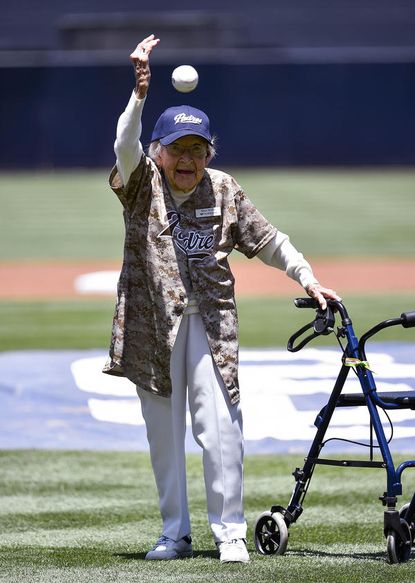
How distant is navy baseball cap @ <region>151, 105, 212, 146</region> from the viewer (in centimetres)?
518

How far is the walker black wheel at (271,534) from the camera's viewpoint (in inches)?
206

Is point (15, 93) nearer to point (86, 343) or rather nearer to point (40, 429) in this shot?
point (86, 343)

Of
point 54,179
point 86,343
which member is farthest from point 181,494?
point 54,179

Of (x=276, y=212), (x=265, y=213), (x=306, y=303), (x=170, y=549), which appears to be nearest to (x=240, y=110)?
(x=276, y=212)

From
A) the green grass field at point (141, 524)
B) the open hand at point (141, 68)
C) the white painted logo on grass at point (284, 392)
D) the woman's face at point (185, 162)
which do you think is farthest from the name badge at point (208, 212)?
the white painted logo on grass at point (284, 392)

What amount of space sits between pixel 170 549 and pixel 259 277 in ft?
39.0

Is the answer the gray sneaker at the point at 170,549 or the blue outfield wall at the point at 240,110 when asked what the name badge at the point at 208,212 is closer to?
the gray sneaker at the point at 170,549

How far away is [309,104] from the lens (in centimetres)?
3572

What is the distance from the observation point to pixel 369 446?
16.8 ft

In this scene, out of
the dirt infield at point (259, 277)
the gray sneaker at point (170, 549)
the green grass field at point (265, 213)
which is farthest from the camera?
the dirt infield at point (259, 277)

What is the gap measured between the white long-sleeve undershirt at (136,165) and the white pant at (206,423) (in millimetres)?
472

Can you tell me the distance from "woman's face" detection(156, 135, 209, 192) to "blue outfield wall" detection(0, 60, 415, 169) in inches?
1173

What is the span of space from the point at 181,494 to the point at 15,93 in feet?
101

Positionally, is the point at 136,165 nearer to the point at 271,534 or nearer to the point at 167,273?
the point at 167,273
